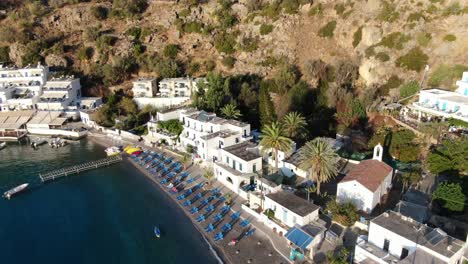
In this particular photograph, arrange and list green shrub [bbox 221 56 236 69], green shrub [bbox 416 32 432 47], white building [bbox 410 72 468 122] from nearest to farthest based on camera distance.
→ 1. white building [bbox 410 72 468 122]
2. green shrub [bbox 416 32 432 47]
3. green shrub [bbox 221 56 236 69]

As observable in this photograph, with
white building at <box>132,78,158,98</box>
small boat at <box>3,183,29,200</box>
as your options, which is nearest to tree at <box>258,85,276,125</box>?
white building at <box>132,78,158,98</box>

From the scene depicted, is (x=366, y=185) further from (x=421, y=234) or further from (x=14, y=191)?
(x=14, y=191)

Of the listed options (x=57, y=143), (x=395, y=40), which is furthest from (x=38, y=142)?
(x=395, y=40)

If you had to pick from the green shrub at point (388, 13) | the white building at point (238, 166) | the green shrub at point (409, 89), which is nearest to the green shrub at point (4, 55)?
the white building at point (238, 166)

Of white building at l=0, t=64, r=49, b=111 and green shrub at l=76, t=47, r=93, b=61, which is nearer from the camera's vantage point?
white building at l=0, t=64, r=49, b=111

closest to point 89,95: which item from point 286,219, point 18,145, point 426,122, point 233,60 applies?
point 18,145

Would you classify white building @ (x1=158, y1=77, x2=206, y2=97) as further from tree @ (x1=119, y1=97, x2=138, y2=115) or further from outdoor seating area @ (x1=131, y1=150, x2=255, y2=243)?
outdoor seating area @ (x1=131, y1=150, x2=255, y2=243)
